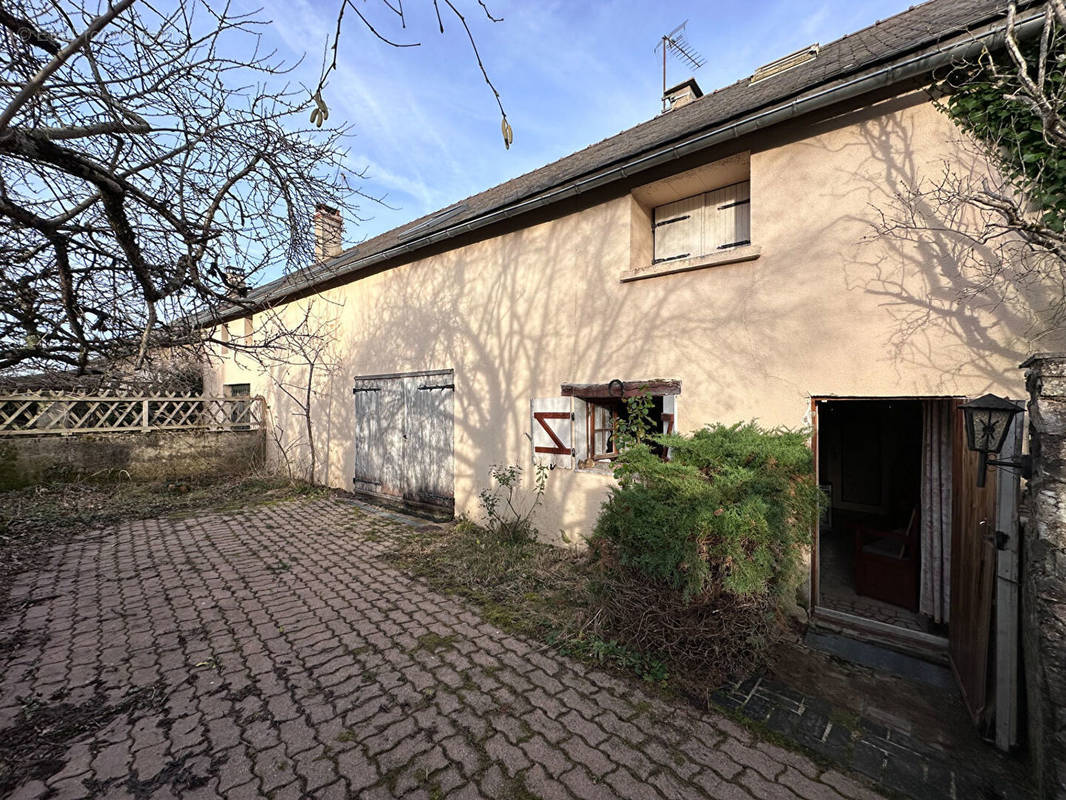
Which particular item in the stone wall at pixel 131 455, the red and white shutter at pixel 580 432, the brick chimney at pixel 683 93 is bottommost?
the stone wall at pixel 131 455

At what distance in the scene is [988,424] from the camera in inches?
95.7

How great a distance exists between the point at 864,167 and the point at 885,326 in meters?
1.31

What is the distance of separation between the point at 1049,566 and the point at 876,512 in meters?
6.93

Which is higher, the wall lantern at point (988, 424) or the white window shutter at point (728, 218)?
the white window shutter at point (728, 218)

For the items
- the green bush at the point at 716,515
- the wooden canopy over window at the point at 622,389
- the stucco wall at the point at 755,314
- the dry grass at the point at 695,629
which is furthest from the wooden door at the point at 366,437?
the dry grass at the point at 695,629

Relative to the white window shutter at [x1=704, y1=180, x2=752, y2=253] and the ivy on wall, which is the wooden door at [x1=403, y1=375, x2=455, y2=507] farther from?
the ivy on wall

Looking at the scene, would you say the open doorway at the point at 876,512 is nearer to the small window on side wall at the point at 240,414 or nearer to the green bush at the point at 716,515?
the green bush at the point at 716,515

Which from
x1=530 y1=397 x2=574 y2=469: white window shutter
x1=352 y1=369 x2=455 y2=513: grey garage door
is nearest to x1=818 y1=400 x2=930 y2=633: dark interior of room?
x1=530 y1=397 x2=574 y2=469: white window shutter

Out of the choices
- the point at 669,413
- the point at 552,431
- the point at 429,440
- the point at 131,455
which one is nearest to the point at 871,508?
the point at 669,413

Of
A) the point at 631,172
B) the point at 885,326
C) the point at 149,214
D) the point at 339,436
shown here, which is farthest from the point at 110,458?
the point at 885,326

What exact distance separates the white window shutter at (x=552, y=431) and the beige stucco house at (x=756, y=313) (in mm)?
29

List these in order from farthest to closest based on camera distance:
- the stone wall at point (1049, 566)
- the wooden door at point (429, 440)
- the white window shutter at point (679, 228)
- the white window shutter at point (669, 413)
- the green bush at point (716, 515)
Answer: the wooden door at point (429, 440), the white window shutter at point (679, 228), the white window shutter at point (669, 413), the green bush at point (716, 515), the stone wall at point (1049, 566)

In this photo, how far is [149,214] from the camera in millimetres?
3188

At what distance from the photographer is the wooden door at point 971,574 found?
256 centimetres
